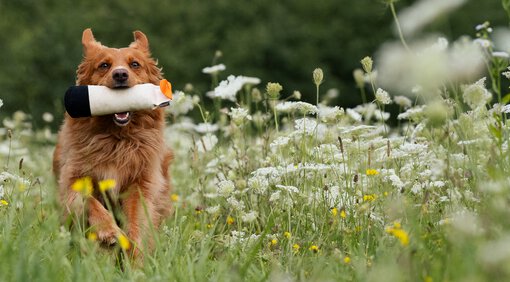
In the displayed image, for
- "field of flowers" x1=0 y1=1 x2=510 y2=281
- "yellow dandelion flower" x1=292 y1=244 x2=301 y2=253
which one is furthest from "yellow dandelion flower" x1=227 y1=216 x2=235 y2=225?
"yellow dandelion flower" x1=292 y1=244 x2=301 y2=253

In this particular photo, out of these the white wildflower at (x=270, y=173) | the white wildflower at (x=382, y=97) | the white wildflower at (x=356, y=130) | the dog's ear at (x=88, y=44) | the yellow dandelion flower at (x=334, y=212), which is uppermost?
the dog's ear at (x=88, y=44)

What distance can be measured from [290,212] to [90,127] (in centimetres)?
130

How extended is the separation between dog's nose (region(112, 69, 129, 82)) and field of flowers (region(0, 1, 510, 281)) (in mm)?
470

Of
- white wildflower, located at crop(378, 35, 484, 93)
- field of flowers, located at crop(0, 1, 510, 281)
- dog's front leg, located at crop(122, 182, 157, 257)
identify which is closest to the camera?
white wildflower, located at crop(378, 35, 484, 93)

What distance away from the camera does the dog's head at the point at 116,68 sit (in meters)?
4.95

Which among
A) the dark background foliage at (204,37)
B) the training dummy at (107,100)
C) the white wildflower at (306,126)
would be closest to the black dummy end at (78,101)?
the training dummy at (107,100)

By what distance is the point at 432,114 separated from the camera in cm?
347

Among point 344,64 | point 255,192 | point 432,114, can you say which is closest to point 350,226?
point 255,192

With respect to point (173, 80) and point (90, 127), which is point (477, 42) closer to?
point (90, 127)

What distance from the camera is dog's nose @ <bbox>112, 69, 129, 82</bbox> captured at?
16.1 feet

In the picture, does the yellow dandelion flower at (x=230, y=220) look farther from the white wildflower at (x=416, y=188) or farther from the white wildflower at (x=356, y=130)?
the white wildflower at (x=416, y=188)

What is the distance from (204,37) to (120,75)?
1464 centimetres

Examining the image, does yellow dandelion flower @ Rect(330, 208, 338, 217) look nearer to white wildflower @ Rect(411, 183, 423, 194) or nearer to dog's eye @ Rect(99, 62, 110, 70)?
white wildflower @ Rect(411, 183, 423, 194)

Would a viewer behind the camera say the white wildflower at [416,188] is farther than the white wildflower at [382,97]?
No
